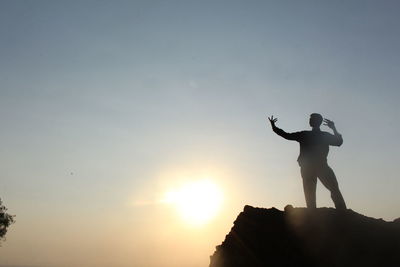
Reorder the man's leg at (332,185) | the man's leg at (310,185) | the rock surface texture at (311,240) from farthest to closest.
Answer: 1. the man's leg at (310,185)
2. the man's leg at (332,185)
3. the rock surface texture at (311,240)

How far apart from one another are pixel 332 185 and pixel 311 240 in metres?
1.97

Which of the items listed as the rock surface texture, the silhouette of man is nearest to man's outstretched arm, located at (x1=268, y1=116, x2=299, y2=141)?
the silhouette of man

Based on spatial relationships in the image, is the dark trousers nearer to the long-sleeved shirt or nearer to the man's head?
the long-sleeved shirt

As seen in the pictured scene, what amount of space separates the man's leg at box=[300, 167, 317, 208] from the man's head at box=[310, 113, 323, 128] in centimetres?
136

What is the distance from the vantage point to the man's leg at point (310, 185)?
440 inches

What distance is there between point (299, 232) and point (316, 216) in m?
0.80

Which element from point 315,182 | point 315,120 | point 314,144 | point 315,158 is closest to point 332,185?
point 315,182

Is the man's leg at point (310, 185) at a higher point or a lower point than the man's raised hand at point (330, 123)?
lower

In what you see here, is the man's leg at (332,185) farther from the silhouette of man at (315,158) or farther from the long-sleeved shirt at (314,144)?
the long-sleeved shirt at (314,144)

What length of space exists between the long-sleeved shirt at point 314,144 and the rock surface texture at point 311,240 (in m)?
1.42

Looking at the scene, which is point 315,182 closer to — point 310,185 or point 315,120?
point 310,185

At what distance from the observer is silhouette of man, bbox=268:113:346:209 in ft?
36.3

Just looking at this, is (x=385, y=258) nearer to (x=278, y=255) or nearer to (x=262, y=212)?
(x=278, y=255)

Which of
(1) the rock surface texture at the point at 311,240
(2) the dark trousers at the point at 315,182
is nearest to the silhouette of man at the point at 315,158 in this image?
(2) the dark trousers at the point at 315,182
